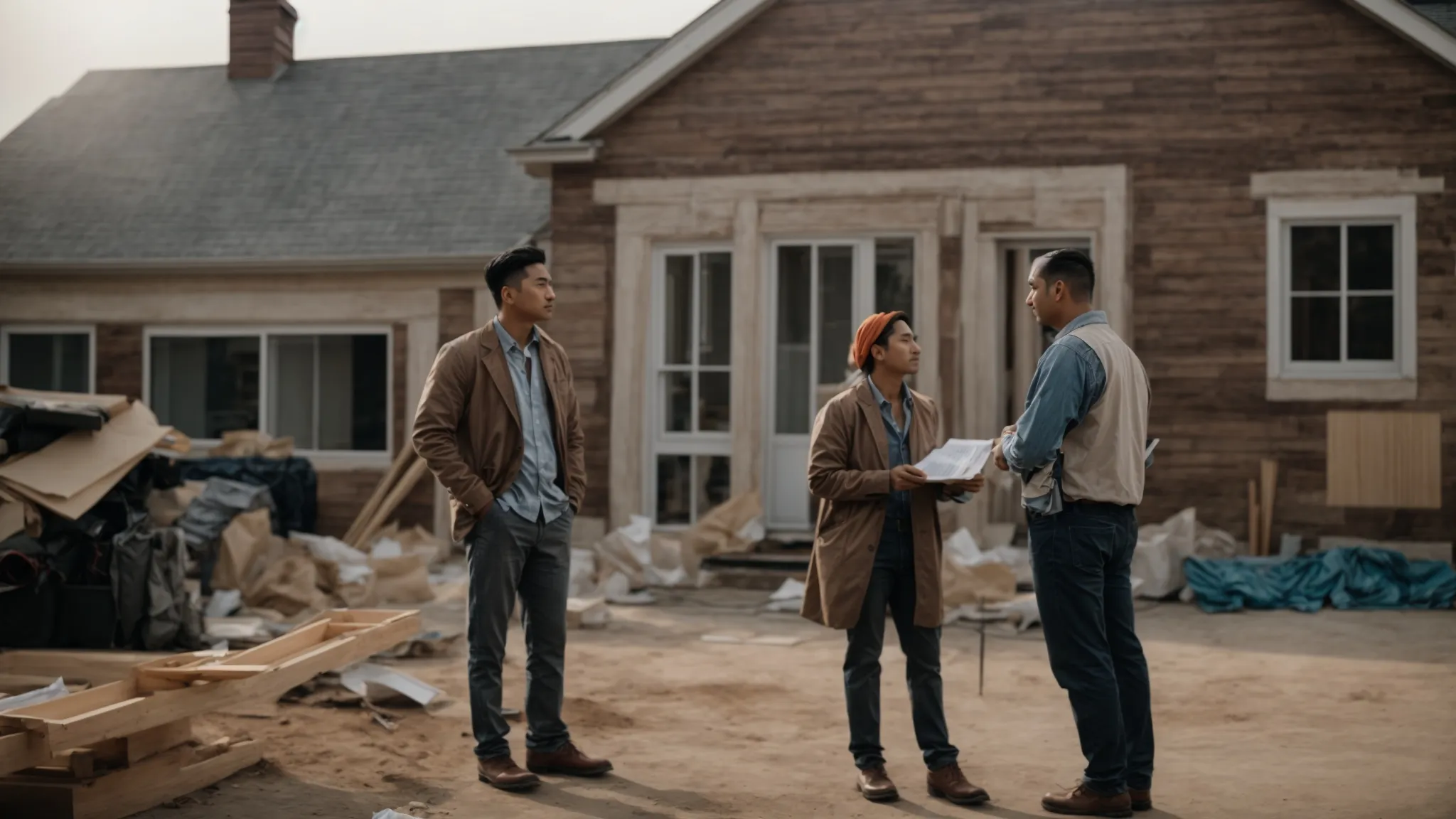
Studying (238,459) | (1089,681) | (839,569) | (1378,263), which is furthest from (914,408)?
(238,459)

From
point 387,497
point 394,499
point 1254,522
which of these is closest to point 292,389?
point 387,497

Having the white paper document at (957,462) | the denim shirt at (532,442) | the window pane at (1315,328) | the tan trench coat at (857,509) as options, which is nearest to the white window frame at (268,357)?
the window pane at (1315,328)

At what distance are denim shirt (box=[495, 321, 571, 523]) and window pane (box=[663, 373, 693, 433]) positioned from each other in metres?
7.40

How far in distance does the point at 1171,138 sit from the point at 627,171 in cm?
462

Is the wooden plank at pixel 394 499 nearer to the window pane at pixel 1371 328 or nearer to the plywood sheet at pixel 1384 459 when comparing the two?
the plywood sheet at pixel 1384 459

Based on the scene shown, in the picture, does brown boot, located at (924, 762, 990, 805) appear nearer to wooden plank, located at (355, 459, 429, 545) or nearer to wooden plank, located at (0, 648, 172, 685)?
wooden plank, located at (0, 648, 172, 685)

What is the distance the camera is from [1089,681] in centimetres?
531

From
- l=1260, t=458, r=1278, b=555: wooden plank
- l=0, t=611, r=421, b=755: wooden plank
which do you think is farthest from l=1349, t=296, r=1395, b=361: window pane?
l=0, t=611, r=421, b=755: wooden plank

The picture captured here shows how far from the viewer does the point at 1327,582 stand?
36.5ft

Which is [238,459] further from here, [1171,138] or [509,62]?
[1171,138]

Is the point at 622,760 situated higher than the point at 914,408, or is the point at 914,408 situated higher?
the point at 914,408

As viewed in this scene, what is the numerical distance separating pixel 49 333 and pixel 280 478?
3.80m

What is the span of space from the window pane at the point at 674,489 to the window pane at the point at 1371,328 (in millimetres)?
5629

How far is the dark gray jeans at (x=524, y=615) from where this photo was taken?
19.1ft
